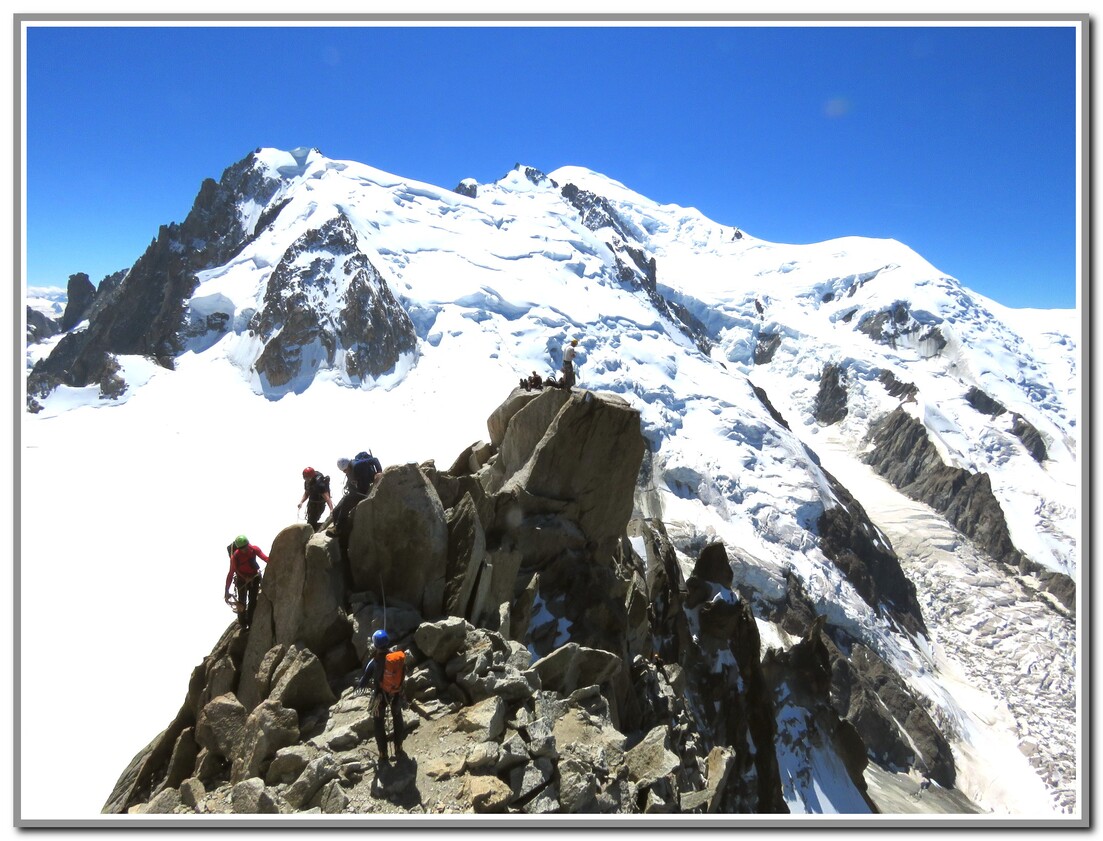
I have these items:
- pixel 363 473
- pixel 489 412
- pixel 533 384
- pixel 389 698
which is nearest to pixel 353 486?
pixel 363 473

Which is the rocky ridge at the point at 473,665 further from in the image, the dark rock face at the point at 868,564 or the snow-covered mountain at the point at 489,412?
the dark rock face at the point at 868,564

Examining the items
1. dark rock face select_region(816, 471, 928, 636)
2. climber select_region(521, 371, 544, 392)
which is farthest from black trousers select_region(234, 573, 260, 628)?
dark rock face select_region(816, 471, 928, 636)

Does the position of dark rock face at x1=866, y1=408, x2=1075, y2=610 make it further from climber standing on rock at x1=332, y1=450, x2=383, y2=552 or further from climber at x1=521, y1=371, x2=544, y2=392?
climber standing on rock at x1=332, y1=450, x2=383, y2=552

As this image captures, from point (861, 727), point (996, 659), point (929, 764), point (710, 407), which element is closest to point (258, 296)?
point (710, 407)

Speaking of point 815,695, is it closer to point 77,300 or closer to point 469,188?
point 469,188

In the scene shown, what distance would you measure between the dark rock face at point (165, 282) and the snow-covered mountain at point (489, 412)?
662mm

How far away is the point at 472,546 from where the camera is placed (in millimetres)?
15625

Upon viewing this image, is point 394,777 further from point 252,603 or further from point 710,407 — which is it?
point 710,407

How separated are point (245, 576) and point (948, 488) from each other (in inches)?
7035

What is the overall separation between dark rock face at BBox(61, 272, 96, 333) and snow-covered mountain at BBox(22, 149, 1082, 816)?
22.8m

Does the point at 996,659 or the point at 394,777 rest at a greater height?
the point at 394,777

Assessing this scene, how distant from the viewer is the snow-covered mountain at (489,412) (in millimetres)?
72125
